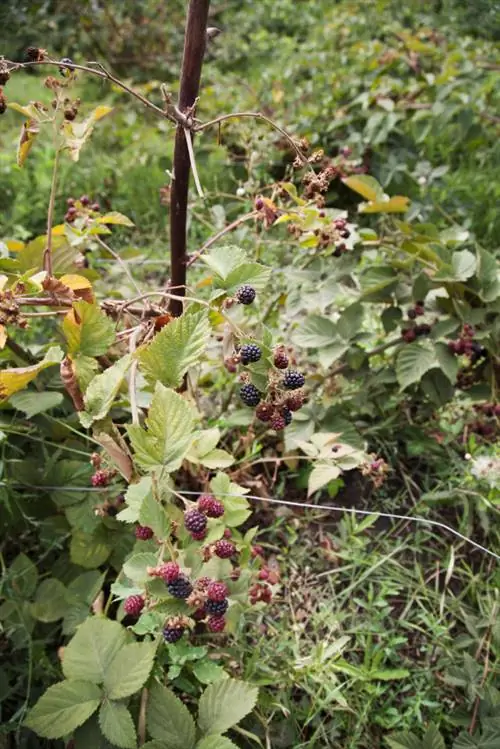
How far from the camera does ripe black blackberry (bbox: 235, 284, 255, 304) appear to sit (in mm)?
Answer: 875

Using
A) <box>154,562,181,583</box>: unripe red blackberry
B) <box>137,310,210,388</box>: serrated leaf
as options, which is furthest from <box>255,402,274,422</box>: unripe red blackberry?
<box>154,562,181,583</box>: unripe red blackberry

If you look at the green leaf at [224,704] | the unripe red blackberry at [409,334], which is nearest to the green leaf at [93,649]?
the green leaf at [224,704]

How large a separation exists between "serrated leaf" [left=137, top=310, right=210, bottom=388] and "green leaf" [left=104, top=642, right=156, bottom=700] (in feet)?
1.26

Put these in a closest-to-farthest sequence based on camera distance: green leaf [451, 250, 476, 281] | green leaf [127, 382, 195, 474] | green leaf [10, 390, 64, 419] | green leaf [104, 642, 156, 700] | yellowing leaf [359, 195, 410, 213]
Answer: green leaf [127, 382, 195, 474] → green leaf [104, 642, 156, 700] → green leaf [10, 390, 64, 419] → green leaf [451, 250, 476, 281] → yellowing leaf [359, 195, 410, 213]

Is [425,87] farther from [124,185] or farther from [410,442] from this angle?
[410,442]

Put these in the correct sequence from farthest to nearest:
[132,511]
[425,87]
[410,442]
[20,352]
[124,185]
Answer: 1. [124,185]
2. [425,87]
3. [410,442]
4. [20,352]
5. [132,511]

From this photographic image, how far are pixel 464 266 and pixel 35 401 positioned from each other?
89cm

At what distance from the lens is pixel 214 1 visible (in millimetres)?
4371

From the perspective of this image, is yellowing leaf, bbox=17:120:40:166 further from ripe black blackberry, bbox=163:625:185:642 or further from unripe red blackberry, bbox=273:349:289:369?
ripe black blackberry, bbox=163:625:185:642

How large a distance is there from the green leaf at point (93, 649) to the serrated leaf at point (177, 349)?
0.39m

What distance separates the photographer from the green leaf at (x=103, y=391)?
34.5 inches

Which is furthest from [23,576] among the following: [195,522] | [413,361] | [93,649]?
[413,361]

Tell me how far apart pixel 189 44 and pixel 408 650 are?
1103mm

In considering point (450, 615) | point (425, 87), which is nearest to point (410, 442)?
point (450, 615)
